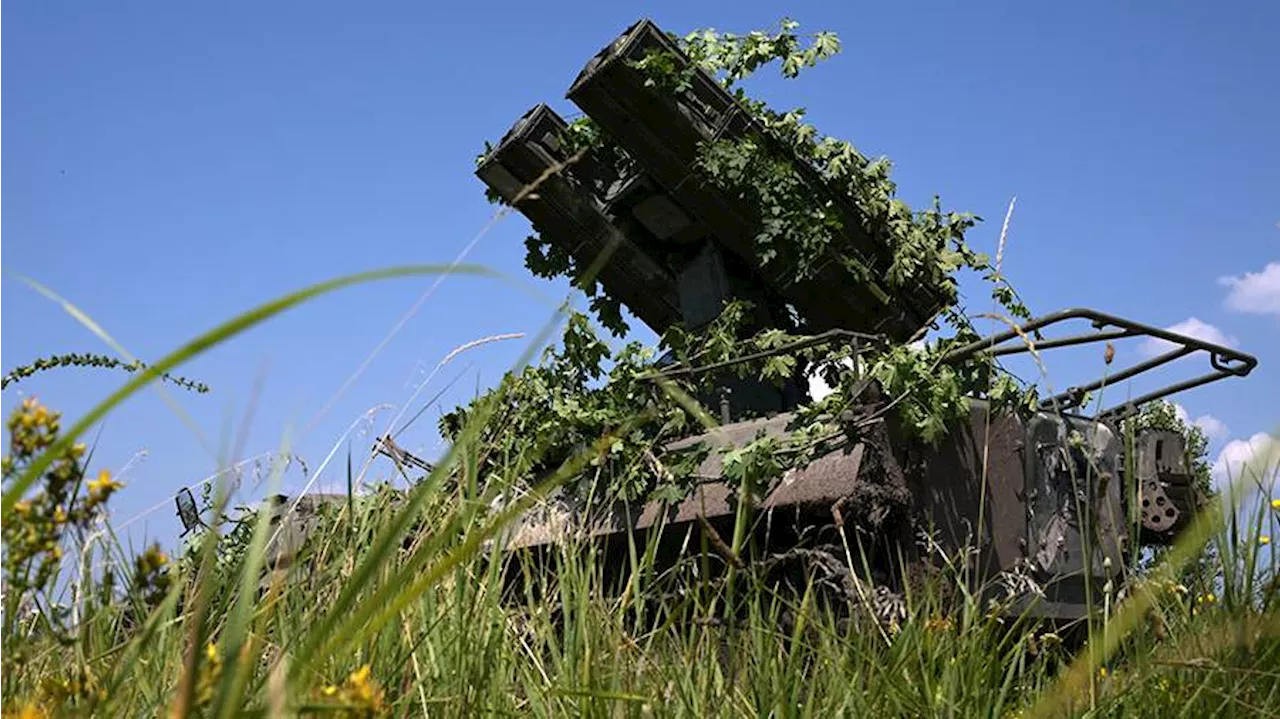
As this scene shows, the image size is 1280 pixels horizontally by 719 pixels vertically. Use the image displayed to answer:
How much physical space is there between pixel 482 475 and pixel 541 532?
1.13 metres

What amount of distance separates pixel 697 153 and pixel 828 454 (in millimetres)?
2969

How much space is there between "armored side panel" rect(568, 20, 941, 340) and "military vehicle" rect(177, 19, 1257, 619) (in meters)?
0.01

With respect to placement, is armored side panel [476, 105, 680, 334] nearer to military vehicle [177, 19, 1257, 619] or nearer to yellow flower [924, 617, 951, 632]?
military vehicle [177, 19, 1257, 619]

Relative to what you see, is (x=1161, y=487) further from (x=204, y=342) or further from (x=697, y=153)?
(x=204, y=342)

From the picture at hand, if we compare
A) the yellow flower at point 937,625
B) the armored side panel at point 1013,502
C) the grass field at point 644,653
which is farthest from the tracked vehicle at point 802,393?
the grass field at point 644,653

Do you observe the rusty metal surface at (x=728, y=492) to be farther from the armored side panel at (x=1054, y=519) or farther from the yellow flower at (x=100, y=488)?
the yellow flower at (x=100, y=488)

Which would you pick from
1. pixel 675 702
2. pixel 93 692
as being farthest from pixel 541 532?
pixel 93 692

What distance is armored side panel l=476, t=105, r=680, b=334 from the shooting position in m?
8.35

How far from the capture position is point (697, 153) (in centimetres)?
775

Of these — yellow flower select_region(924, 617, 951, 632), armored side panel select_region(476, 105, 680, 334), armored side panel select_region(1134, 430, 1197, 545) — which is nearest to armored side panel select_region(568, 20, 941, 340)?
armored side panel select_region(476, 105, 680, 334)

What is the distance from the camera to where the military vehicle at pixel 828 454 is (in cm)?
474

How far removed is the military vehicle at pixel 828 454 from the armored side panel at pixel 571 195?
1cm

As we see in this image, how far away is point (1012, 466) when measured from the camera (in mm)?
5672

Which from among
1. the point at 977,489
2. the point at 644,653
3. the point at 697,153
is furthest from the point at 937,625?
the point at 697,153
